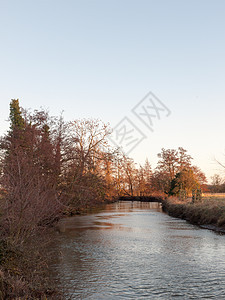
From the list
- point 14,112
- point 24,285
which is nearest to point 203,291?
point 24,285

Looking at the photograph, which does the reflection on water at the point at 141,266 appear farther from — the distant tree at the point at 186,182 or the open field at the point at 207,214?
the distant tree at the point at 186,182

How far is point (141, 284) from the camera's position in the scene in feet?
32.6

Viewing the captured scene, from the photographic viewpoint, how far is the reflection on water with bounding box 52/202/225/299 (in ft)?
30.4

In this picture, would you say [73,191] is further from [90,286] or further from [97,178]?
[90,286]

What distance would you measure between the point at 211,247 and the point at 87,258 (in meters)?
6.15

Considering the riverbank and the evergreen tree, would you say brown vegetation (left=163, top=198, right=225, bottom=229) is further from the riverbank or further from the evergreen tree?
the evergreen tree

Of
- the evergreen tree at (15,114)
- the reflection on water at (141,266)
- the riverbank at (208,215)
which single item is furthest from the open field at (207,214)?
the evergreen tree at (15,114)

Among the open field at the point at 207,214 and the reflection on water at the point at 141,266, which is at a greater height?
the open field at the point at 207,214

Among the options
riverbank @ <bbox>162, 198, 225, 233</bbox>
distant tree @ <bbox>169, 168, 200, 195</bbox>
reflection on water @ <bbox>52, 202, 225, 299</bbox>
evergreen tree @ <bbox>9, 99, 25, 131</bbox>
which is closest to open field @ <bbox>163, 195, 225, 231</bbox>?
riverbank @ <bbox>162, 198, 225, 233</bbox>

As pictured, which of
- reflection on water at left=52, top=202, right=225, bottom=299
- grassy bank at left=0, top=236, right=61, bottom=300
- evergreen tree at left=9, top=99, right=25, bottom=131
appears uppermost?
evergreen tree at left=9, top=99, right=25, bottom=131

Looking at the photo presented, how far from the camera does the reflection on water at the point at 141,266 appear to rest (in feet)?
30.4

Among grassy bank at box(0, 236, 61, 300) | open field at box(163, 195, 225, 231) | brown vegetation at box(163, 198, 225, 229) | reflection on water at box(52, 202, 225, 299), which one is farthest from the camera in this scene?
brown vegetation at box(163, 198, 225, 229)

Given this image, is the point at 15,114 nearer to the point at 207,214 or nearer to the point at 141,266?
the point at 207,214

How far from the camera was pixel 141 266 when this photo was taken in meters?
12.2
